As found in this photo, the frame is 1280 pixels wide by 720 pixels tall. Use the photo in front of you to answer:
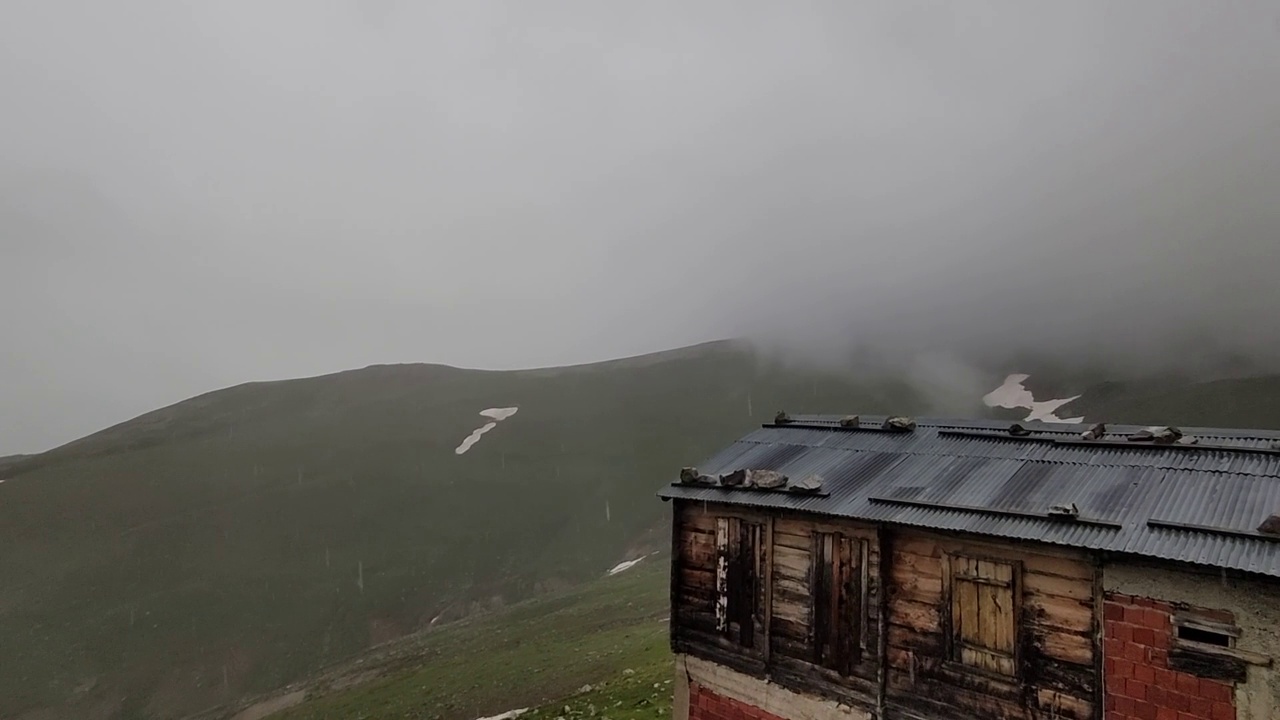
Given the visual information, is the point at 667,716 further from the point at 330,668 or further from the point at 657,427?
the point at 657,427

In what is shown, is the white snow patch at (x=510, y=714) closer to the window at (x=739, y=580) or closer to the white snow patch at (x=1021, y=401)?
the window at (x=739, y=580)

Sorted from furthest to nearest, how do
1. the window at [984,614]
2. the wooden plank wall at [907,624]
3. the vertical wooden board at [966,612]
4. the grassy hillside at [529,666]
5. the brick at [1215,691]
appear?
the grassy hillside at [529,666]
the vertical wooden board at [966,612]
the window at [984,614]
the wooden plank wall at [907,624]
the brick at [1215,691]

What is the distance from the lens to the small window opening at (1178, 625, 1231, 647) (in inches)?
383

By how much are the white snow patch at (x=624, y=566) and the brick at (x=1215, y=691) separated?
52.0 metres

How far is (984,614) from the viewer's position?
12.0m

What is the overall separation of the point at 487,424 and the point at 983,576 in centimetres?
9259

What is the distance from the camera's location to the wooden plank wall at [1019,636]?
10953mm

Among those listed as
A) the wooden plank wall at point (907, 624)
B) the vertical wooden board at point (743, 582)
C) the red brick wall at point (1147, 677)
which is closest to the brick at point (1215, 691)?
the red brick wall at point (1147, 677)

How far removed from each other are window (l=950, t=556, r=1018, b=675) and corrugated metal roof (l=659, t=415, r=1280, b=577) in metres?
0.92

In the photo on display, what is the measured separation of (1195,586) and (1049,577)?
196 cm

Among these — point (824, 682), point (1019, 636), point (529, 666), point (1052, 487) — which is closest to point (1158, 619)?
point (1019, 636)

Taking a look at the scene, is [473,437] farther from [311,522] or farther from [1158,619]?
[1158,619]

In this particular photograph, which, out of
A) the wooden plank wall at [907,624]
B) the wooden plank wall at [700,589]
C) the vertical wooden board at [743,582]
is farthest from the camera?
the wooden plank wall at [700,589]

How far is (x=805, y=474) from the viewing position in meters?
15.9
